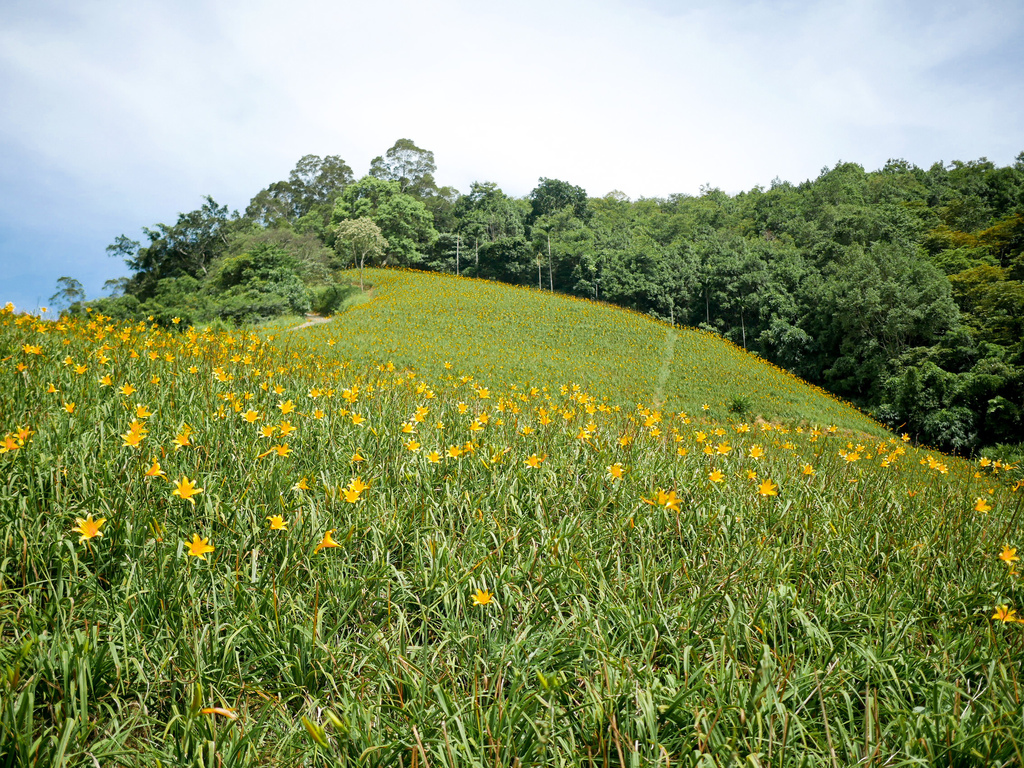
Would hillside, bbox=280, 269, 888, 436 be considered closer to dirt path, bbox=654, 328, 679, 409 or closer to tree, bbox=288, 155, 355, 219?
dirt path, bbox=654, 328, 679, 409

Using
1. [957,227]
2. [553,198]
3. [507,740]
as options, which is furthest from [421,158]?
[507,740]

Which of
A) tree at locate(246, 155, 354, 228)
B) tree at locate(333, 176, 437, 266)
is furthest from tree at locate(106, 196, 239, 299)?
tree at locate(246, 155, 354, 228)

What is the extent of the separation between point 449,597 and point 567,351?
69.4 ft

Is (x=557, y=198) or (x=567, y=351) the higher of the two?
(x=557, y=198)

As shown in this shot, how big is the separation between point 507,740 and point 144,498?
213 cm

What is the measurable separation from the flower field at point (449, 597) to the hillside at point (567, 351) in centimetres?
1157

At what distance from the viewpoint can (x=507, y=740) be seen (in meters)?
1.44

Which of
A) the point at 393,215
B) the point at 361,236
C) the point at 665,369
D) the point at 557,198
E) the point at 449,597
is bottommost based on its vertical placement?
the point at 665,369

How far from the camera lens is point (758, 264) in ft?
132

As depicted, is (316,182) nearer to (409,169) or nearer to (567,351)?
(409,169)

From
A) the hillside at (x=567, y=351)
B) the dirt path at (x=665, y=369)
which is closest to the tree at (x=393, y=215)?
the hillside at (x=567, y=351)

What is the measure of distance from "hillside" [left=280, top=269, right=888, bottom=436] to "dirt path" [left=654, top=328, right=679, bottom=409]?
0.24 feet

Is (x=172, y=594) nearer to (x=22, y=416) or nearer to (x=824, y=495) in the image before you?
(x=22, y=416)

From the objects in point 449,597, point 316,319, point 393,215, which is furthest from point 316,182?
point 449,597
